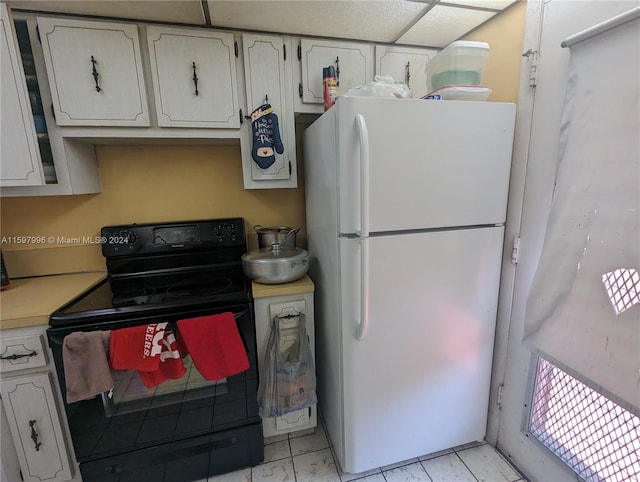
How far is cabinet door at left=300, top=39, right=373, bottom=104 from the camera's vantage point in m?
1.55

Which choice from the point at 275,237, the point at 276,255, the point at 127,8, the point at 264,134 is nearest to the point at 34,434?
the point at 276,255

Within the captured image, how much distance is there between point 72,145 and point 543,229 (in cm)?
217

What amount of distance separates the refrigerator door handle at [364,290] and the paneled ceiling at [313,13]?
105 cm

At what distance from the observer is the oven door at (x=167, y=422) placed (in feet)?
4.06

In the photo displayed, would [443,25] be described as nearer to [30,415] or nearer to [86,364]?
[86,364]

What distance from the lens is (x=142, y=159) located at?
1.73 meters

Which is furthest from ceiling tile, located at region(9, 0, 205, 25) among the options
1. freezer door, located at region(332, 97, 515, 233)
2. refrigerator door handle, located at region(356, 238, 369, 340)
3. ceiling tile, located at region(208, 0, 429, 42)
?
refrigerator door handle, located at region(356, 238, 369, 340)

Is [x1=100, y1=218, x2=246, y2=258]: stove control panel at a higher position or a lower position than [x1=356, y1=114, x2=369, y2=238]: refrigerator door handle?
lower

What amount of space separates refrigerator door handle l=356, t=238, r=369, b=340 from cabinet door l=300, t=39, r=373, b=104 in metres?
0.90

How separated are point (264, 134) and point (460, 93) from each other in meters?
0.91

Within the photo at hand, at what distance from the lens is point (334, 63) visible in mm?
1585

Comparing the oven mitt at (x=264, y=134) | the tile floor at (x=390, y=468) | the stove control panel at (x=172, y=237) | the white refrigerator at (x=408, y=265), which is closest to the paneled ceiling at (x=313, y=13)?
the oven mitt at (x=264, y=134)

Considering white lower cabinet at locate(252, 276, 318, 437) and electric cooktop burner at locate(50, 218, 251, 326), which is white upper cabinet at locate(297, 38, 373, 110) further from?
white lower cabinet at locate(252, 276, 318, 437)

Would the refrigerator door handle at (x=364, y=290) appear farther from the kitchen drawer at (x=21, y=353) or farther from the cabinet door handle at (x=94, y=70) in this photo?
the cabinet door handle at (x=94, y=70)
